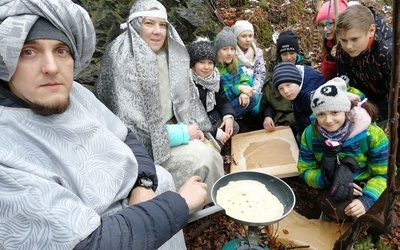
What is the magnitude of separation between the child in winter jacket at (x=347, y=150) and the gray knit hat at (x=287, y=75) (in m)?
0.61

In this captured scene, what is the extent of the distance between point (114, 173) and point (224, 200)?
724mm

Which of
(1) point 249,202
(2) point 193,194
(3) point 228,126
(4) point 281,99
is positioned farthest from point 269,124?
(2) point 193,194

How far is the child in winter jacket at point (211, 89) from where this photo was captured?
3721 millimetres

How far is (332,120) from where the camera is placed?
2754mm

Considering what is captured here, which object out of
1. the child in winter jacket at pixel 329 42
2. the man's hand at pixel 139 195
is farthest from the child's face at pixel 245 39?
the man's hand at pixel 139 195

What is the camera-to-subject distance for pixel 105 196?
1817 mm

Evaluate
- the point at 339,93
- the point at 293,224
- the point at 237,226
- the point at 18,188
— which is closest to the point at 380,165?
the point at 339,93

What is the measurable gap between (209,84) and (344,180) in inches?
65.5

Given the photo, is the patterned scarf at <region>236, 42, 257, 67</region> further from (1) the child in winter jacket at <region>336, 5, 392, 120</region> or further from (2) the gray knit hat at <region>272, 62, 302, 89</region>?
(1) the child in winter jacket at <region>336, 5, 392, 120</region>

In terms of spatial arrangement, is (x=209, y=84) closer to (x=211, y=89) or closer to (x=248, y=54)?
(x=211, y=89)

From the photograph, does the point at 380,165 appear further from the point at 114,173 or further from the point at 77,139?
the point at 77,139

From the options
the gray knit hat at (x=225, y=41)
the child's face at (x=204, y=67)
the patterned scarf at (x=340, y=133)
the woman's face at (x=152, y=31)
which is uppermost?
the woman's face at (x=152, y=31)

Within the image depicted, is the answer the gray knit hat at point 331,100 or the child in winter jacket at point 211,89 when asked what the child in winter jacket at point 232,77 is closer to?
the child in winter jacket at point 211,89

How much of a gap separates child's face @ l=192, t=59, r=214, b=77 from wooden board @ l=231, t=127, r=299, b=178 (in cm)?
84
